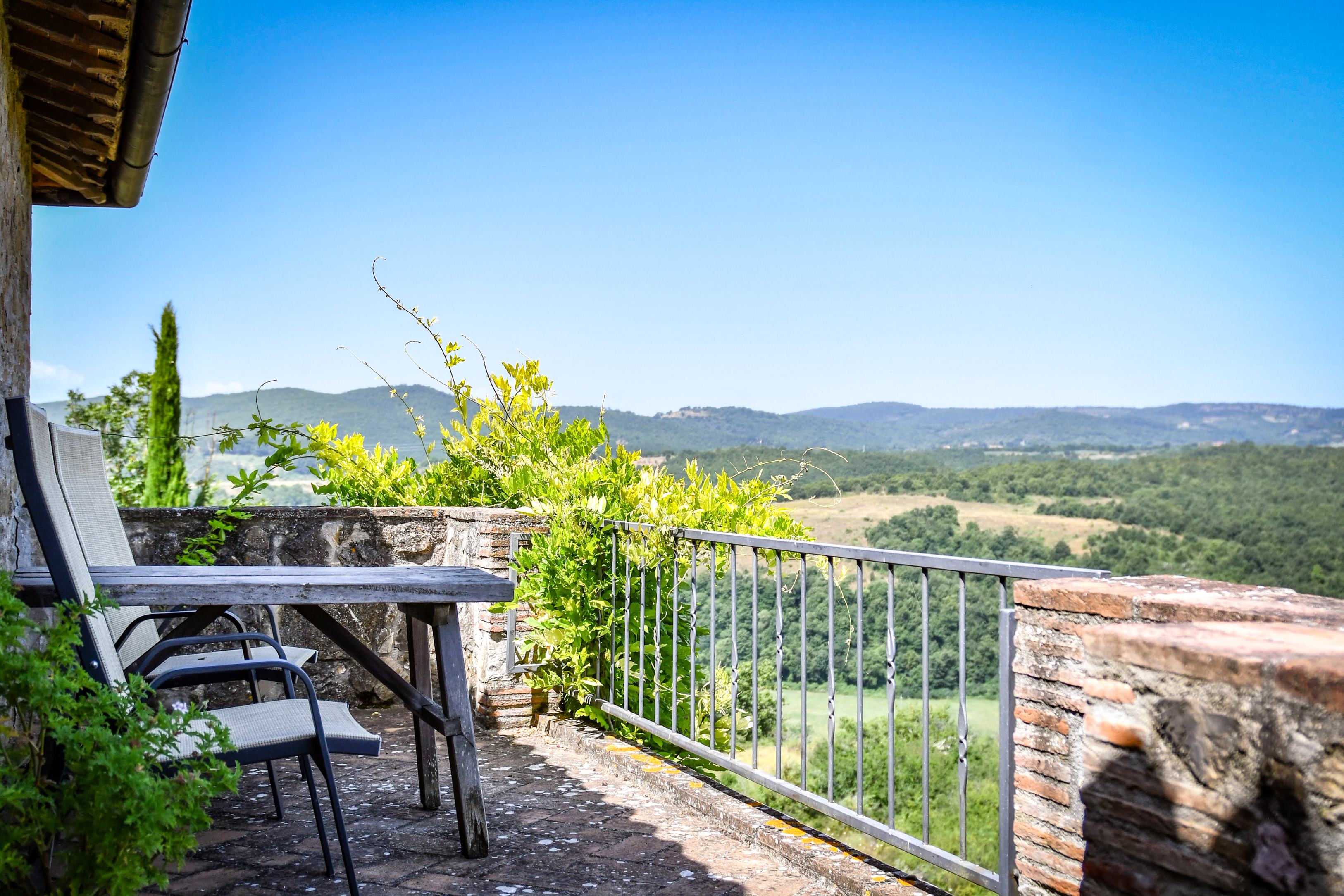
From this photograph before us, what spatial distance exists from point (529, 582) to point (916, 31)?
31230 millimetres

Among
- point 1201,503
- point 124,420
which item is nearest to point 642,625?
point 124,420

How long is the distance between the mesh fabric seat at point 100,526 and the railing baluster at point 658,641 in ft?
4.19

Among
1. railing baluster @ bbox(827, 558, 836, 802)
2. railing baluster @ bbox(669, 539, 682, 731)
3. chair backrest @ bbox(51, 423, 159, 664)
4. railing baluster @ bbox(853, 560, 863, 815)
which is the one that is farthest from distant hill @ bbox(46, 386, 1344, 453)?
railing baluster @ bbox(853, 560, 863, 815)

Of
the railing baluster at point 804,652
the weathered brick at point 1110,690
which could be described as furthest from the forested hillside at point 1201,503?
the weathered brick at point 1110,690

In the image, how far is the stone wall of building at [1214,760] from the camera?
95cm

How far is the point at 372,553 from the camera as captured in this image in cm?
443

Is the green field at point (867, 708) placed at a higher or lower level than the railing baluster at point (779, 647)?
lower

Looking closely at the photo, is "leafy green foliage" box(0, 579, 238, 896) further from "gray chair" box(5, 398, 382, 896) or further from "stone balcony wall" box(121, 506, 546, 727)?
"stone balcony wall" box(121, 506, 546, 727)

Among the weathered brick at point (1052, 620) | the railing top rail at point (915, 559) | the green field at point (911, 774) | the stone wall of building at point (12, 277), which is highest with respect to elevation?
the stone wall of building at point (12, 277)

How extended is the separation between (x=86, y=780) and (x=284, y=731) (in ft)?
1.66

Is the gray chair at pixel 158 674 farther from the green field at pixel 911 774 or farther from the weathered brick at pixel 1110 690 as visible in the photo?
the green field at pixel 911 774

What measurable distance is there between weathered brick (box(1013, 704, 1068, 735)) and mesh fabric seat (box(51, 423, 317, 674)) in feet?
6.57

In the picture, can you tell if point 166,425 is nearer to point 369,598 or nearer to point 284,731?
point 369,598

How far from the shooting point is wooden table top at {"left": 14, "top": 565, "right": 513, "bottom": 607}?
227 centimetres
